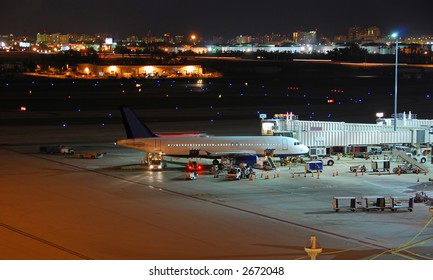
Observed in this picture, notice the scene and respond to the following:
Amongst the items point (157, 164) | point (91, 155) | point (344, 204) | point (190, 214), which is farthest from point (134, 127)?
point (344, 204)

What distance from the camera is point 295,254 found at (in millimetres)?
31781

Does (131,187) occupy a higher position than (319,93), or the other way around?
(319,93)

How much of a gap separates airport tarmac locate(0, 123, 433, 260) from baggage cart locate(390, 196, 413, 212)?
0.61 meters

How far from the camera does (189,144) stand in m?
59.8

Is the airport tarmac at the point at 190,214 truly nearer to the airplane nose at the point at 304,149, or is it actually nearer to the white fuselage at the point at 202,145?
the airplane nose at the point at 304,149

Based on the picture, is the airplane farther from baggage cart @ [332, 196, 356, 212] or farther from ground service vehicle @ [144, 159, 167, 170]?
baggage cart @ [332, 196, 356, 212]

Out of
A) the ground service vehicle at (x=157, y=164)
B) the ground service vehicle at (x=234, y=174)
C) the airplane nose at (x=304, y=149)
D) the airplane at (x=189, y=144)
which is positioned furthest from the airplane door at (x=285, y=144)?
the ground service vehicle at (x=157, y=164)

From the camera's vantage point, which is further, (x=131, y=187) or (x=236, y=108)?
(x=236, y=108)

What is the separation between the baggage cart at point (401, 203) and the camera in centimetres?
4225

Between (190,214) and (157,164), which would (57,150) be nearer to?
(157,164)

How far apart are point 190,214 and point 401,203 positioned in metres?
12.9

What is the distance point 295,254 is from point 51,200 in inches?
758
